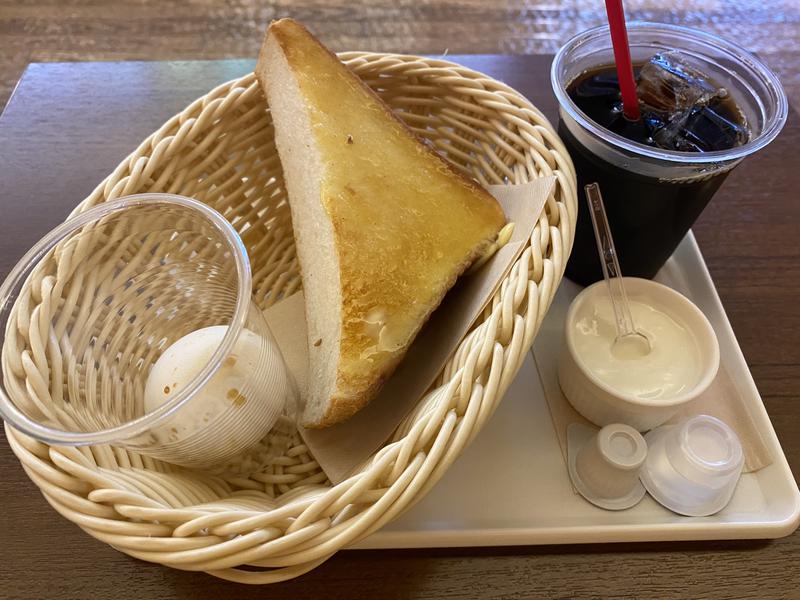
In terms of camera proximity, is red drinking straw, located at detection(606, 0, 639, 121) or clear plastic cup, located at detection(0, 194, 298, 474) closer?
clear plastic cup, located at detection(0, 194, 298, 474)

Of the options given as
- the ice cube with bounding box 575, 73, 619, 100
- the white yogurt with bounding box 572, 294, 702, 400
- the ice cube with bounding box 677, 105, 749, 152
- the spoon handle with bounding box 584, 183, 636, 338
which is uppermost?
the ice cube with bounding box 575, 73, 619, 100

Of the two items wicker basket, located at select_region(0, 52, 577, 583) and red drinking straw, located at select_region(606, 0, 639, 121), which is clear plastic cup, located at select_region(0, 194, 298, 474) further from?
red drinking straw, located at select_region(606, 0, 639, 121)

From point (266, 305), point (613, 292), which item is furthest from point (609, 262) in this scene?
point (266, 305)

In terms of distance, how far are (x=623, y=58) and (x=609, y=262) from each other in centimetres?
23

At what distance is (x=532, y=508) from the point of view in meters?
0.59

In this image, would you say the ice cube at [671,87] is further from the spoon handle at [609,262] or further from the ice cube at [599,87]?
the spoon handle at [609,262]

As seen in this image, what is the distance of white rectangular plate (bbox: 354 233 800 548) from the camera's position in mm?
561

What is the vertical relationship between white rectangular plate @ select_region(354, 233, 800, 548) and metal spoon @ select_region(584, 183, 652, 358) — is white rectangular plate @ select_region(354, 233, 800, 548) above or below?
below

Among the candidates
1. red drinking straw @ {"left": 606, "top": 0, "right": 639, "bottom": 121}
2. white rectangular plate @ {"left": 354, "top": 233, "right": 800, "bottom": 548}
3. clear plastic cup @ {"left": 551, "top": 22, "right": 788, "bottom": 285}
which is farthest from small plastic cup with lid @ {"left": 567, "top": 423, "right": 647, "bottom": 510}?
red drinking straw @ {"left": 606, "top": 0, "right": 639, "bottom": 121}

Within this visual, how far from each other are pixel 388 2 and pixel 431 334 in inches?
47.7

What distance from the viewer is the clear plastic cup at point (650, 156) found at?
0.61 meters

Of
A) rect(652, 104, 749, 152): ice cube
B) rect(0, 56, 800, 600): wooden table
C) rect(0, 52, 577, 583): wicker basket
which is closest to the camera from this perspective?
rect(0, 52, 577, 583): wicker basket

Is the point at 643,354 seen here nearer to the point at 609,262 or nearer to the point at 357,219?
the point at 609,262

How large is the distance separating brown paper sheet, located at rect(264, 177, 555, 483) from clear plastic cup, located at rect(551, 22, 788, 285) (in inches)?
4.0
